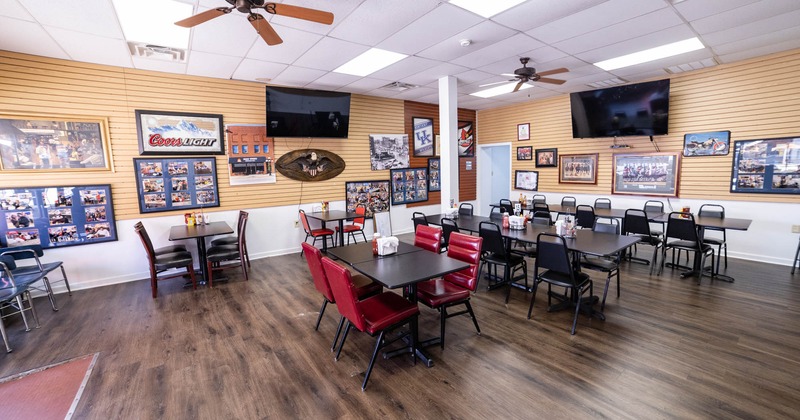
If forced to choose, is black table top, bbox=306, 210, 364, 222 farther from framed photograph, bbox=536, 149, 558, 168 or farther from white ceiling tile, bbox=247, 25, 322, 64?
framed photograph, bbox=536, 149, 558, 168

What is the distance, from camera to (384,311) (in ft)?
9.36

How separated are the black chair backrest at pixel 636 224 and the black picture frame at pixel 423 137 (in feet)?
15.5

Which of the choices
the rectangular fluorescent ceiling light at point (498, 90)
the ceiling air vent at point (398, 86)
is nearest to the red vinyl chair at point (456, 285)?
the ceiling air vent at point (398, 86)

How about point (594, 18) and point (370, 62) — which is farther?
point (370, 62)

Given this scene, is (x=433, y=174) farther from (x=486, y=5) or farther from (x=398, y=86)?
(x=486, y=5)

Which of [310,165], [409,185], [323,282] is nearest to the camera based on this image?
[323,282]

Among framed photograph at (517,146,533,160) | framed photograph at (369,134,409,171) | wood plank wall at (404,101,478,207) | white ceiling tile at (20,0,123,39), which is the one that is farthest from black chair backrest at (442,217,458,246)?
framed photograph at (517,146,533,160)

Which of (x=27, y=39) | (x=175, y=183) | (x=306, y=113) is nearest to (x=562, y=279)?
(x=306, y=113)

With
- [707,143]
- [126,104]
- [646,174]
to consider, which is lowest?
[646,174]

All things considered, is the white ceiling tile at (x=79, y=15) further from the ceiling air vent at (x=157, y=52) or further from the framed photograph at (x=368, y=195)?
the framed photograph at (x=368, y=195)

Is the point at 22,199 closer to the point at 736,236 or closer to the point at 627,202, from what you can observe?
the point at 627,202

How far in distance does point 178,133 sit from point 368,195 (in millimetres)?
3892

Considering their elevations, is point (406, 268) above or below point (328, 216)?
below

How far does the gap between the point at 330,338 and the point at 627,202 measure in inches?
271
